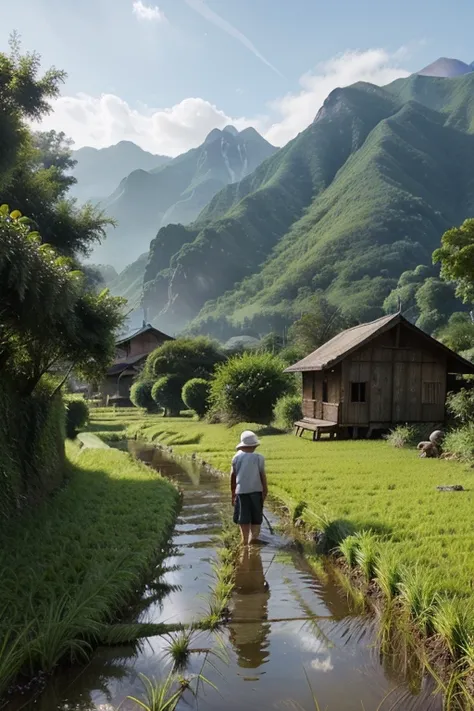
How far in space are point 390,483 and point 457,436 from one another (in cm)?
495

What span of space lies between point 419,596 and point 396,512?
12.1ft

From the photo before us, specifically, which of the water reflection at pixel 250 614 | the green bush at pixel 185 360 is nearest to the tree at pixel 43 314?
the water reflection at pixel 250 614

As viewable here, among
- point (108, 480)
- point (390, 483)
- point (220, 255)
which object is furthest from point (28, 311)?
point (220, 255)

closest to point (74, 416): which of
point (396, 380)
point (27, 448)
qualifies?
point (396, 380)

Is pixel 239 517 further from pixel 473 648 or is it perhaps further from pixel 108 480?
pixel 108 480

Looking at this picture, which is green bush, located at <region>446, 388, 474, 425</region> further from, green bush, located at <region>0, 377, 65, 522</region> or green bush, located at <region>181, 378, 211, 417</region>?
green bush, located at <region>181, 378, 211, 417</region>

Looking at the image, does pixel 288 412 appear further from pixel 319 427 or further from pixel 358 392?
pixel 358 392

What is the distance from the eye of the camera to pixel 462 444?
15117mm

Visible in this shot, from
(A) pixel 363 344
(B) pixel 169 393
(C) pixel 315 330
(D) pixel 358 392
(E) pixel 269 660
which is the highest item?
(C) pixel 315 330

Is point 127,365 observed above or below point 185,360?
above

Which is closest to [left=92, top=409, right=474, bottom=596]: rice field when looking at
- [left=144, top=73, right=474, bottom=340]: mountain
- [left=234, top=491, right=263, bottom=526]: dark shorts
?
[left=234, top=491, right=263, bottom=526]: dark shorts

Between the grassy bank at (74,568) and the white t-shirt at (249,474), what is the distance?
1519 mm

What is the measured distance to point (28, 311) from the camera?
859cm

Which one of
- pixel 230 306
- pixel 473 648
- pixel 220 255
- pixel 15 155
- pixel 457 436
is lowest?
pixel 473 648
